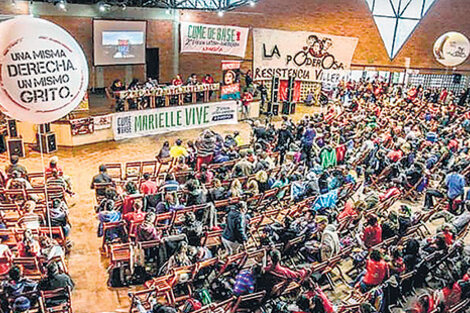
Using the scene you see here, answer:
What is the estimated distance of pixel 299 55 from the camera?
18.4 m

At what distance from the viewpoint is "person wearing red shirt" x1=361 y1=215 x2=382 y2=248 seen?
734 centimetres

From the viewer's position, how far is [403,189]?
35.6 feet

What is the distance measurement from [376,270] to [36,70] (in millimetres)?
5127

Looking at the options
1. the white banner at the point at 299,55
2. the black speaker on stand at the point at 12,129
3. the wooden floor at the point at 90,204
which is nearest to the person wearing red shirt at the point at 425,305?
the wooden floor at the point at 90,204

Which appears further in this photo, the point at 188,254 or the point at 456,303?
the point at 188,254

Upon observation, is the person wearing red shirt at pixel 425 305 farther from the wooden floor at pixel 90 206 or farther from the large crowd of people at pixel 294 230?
the wooden floor at pixel 90 206

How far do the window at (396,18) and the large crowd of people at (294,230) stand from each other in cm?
1243

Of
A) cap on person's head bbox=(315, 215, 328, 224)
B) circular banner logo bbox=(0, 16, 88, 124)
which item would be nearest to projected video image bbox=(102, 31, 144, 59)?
circular banner logo bbox=(0, 16, 88, 124)

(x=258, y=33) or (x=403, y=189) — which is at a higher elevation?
(x=258, y=33)

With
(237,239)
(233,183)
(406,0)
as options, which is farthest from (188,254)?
(406,0)

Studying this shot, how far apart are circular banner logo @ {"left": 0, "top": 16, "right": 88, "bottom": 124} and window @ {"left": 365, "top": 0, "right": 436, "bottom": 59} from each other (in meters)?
20.4

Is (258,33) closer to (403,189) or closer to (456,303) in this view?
(403,189)

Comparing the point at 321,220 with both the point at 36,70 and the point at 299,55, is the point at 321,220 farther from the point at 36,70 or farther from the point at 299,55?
the point at 299,55

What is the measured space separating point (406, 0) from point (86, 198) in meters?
19.5
